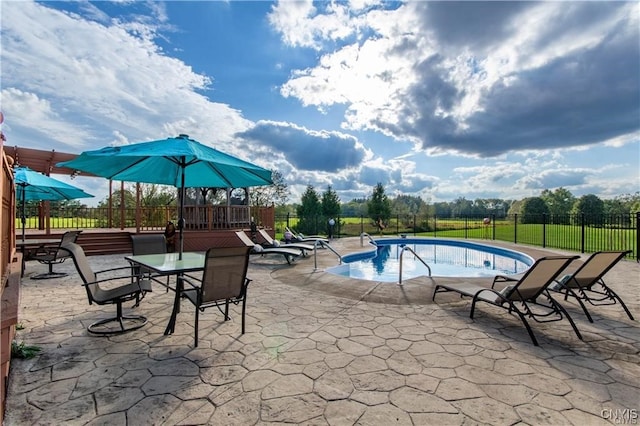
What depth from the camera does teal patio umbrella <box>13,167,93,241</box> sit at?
7103 millimetres

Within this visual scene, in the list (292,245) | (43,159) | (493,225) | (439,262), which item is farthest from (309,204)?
(43,159)

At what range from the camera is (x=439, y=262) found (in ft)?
39.4

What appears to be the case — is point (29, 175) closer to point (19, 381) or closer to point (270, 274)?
point (270, 274)

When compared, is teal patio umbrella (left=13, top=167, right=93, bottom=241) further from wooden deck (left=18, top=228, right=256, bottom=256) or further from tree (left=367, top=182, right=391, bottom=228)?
tree (left=367, top=182, right=391, bottom=228)

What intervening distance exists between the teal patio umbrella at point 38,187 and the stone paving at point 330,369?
4.26 meters

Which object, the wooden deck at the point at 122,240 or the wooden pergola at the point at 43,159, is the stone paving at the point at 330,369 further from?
the wooden pergola at the point at 43,159

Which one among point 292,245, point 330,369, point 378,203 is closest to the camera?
point 330,369

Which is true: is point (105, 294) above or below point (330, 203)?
below

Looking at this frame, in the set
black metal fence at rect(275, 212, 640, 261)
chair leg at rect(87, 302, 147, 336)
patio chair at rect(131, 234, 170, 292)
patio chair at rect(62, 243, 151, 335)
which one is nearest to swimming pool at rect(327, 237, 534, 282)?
black metal fence at rect(275, 212, 640, 261)

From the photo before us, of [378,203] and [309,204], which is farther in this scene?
[378,203]

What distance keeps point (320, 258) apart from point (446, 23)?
305 inches

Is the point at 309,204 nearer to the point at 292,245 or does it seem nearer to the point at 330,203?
the point at 330,203

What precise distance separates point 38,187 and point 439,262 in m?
13.3

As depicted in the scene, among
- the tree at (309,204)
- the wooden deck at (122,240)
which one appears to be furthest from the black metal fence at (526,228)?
the wooden deck at (122,240)
